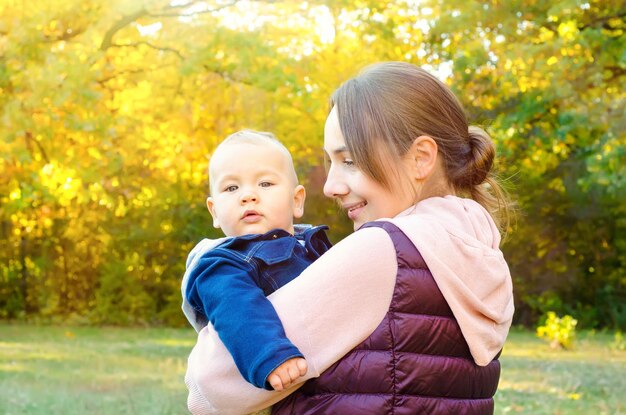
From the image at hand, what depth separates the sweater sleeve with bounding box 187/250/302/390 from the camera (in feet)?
6.15

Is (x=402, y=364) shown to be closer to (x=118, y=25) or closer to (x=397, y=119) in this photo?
(x=397, y=119)

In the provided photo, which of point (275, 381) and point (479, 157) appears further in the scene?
point (479, 157)

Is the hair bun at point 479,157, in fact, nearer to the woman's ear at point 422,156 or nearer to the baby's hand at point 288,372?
the woman's ear at point 422,156

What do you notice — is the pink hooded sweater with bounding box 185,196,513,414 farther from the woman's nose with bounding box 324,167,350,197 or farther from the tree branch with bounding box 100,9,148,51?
the tree branch with bounding box 100,9,148,51

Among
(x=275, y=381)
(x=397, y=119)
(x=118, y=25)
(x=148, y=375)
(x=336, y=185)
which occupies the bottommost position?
(x=148, y=375)

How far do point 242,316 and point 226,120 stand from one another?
53.9 ft

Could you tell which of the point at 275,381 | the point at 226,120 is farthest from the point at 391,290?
the point at 226,120

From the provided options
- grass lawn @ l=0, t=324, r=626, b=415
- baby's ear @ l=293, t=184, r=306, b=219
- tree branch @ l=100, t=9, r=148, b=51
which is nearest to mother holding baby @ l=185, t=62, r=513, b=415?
baby's ear @ l=293, t=184, r=306, b=219

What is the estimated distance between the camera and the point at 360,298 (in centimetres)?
191

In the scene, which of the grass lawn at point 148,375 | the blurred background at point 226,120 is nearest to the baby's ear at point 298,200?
the grass lawn at point 148,375

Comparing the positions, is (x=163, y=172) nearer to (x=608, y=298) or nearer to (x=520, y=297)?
(x=520, y=297)

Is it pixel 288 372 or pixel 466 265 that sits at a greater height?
pixel 466 265

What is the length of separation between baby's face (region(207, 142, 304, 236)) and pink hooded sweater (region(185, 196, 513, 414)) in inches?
16.1

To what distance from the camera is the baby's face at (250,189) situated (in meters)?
2.38
